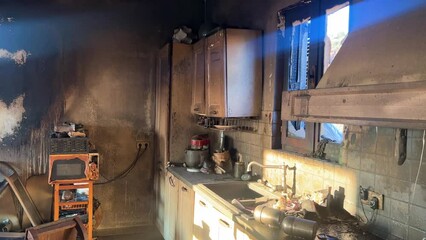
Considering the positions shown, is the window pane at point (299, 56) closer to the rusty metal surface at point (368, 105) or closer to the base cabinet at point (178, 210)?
the rusty metal surface at point (368, 105)

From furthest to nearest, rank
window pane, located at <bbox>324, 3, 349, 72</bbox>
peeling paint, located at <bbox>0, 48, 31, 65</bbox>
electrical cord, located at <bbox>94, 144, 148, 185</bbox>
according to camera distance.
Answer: electrical cord, located at <bbox>94, 144, 148, 185</bbox>, peeling paint, located at <bbox>0, 48, 31, 65</bbox>, window pane, located at <bbox>324, 3, 349, 72</bbox>

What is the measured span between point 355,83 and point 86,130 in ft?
11.2

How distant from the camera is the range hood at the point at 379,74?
113cm

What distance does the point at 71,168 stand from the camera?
348 cm

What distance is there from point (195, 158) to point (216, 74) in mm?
946

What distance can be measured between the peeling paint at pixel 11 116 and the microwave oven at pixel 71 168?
32.4 inches

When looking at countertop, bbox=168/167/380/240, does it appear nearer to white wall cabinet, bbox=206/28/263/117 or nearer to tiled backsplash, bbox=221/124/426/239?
tiled backsplash, bbox=221/124/426/239

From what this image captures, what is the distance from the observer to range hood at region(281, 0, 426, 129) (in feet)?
3.72

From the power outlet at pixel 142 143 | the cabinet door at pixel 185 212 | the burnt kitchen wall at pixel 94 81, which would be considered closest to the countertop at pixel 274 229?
the cabinet door at pixel 185 212

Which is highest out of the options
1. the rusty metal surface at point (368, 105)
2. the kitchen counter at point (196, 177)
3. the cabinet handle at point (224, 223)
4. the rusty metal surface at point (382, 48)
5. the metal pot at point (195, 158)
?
the rusty metal surface at point (382, 48)

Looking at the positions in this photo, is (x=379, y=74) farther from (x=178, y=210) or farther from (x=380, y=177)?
(x=178, y=210)

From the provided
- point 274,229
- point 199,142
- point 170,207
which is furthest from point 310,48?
point 170,207

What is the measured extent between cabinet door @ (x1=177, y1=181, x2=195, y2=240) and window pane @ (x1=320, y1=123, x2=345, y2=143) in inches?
48.4

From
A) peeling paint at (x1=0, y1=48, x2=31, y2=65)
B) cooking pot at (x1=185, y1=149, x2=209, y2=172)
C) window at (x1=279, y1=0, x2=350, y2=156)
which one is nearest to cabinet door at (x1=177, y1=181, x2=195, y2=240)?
cooking pot at (x1=185, y1=149, x2=209, y2=172)
